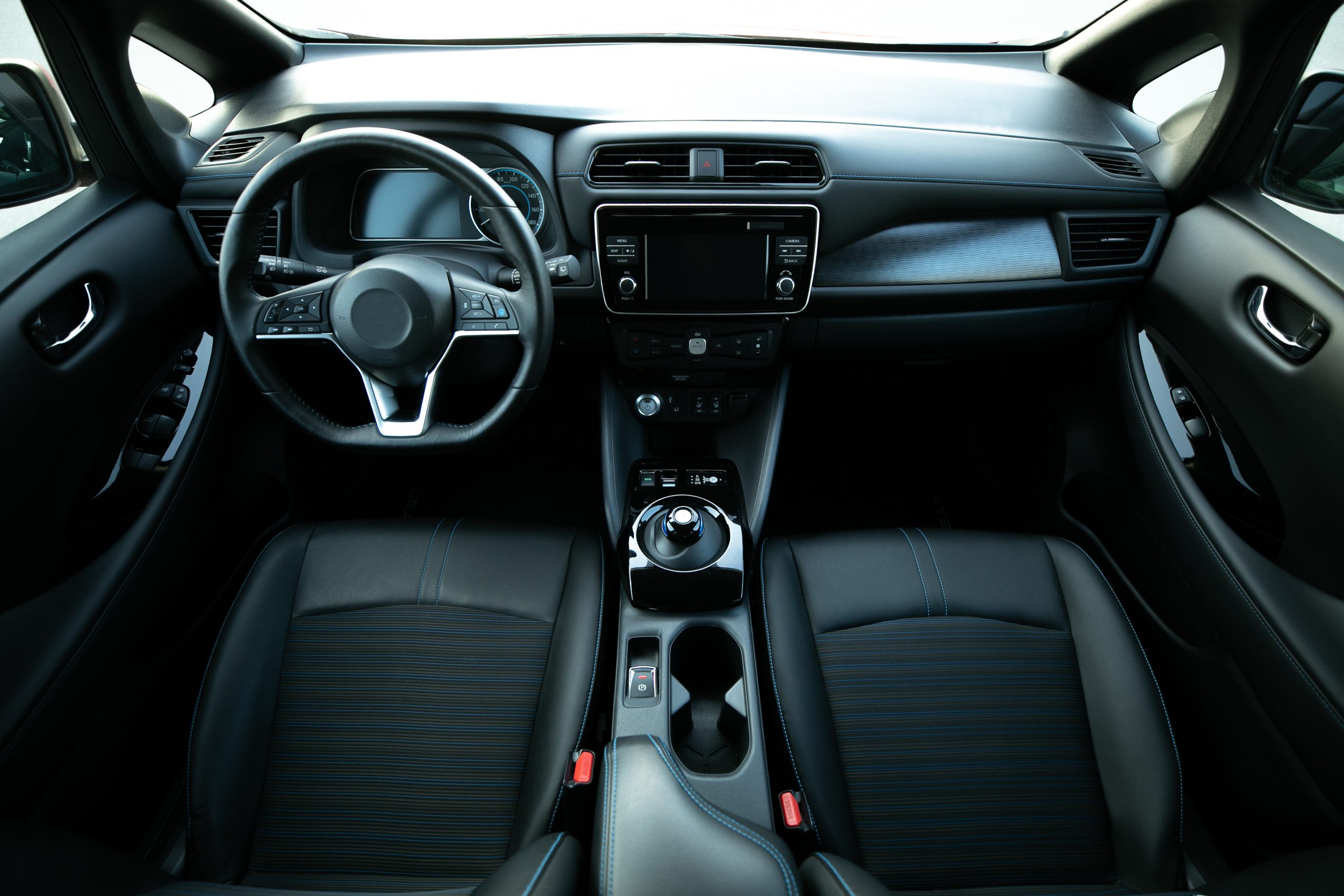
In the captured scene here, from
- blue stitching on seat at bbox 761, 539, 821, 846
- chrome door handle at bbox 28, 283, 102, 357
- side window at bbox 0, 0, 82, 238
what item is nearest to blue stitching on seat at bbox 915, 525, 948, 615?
blue stitching on seat at bbox 761, 539, 821, 846

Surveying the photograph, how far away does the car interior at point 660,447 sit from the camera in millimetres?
1146

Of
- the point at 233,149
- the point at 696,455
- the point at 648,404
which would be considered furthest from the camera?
the point at 696,455

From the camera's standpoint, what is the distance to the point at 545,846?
2.54 ft

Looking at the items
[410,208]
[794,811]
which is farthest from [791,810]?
[410,208]

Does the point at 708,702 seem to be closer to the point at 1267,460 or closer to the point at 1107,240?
the point at 1267,460

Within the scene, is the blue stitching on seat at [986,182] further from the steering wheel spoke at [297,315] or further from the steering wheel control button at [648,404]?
the steering wheel spoke at [297,315]

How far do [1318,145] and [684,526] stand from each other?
1517 millimetres

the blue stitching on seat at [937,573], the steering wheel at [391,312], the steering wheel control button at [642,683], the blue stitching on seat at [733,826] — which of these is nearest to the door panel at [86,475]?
the steering wheel at [391,312]

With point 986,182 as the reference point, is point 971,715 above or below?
below

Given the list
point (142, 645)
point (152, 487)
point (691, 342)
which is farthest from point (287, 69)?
point (142, 645)

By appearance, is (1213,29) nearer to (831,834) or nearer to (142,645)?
(831,834)

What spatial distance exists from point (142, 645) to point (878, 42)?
226 cm

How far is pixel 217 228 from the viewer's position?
5.03ft

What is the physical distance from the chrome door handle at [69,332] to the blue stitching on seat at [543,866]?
1.20m
